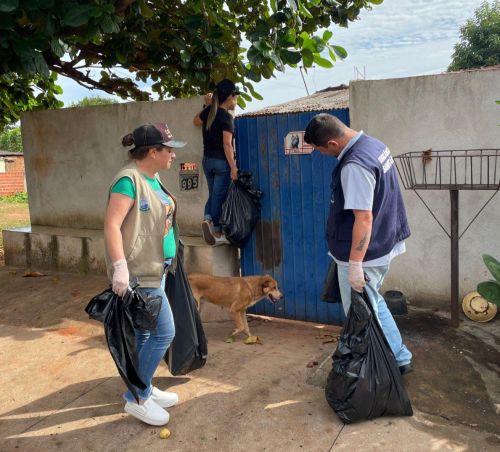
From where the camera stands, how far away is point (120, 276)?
276cm

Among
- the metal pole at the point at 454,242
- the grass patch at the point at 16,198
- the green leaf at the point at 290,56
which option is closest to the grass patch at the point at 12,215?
the grass patch at the point at 16,198

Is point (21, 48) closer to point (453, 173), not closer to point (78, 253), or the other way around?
point (78, 253)

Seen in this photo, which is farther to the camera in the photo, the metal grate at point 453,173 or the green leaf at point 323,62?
the green leaf at point 323,62

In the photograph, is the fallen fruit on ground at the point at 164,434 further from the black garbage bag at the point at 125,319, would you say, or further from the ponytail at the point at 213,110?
the ponytail at the point at 213,110

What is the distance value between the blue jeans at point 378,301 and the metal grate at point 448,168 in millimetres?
1247

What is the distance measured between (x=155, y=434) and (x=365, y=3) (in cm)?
540

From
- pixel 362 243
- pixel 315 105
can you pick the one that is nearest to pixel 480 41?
pixel 315 105

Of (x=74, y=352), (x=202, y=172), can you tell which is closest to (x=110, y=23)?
(x=202, y=172)

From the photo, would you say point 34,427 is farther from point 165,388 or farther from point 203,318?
point 203,318

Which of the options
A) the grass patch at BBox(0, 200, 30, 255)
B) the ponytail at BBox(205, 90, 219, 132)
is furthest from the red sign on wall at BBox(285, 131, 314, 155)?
the grass patch at BBox(0, 200, 30, 255)

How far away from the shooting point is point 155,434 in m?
3.10

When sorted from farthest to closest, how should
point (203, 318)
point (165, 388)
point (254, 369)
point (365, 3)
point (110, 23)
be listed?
point (365, 3) < point (203, 318) < point (110, 23) < point (254, 369) < point (165, 388)

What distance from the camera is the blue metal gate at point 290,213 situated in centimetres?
498

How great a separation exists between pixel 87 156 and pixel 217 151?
2.56m
